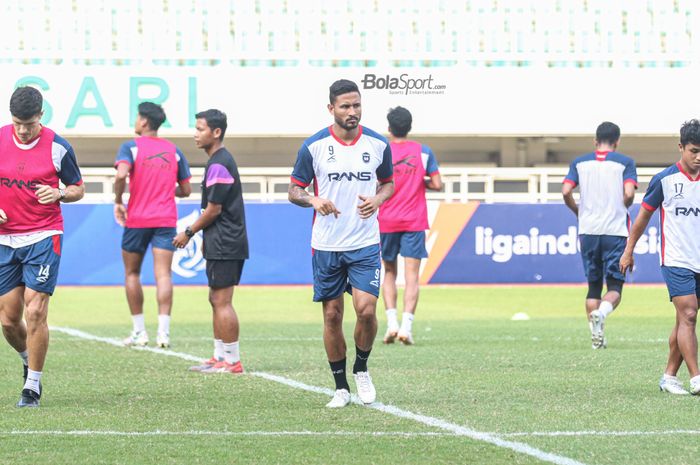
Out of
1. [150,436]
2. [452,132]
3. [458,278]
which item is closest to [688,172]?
[150,436]

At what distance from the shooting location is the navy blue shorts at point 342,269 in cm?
826

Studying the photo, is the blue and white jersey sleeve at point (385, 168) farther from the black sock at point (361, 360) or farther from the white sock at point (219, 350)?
the white sock at point (219, 350)

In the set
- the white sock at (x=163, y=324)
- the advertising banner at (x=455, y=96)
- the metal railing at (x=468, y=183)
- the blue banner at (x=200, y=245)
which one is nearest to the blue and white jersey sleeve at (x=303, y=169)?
the white sock at (x=163, y=324)

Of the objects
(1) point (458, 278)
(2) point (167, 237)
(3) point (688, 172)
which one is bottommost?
(1) point (458, 278)

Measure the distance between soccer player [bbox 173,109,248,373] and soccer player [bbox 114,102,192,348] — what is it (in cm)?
213

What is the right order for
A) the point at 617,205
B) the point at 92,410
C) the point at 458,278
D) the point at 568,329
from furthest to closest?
the point at 458,278
the point at 568,329
the point at 617,205
the point at 92,410

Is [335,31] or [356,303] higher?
[335,31]

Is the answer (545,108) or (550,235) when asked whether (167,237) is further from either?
(545,108)

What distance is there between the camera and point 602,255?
42.0 feet

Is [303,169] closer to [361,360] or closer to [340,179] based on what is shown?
[340,179]

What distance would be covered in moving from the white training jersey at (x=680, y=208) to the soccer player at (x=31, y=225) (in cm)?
365

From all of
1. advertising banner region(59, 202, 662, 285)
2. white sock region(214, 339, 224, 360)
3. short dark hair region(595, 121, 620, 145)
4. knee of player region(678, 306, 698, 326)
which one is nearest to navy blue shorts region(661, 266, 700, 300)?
knee of player region(678, 306, 698, 326)

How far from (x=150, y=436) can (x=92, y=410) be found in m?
1.19

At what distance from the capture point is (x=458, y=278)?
77.4 ft
